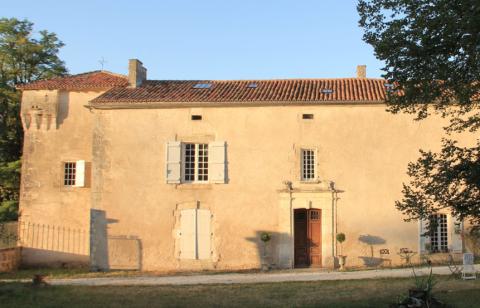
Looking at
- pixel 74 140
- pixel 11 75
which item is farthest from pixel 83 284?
pixel 11 75

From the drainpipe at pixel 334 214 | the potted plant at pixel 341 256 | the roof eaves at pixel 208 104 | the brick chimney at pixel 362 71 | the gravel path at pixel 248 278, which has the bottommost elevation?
the gravel path at pixel 248 278

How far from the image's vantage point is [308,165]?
58.0 ft

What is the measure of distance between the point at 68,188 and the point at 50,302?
30.6ft

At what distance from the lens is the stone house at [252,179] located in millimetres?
17188

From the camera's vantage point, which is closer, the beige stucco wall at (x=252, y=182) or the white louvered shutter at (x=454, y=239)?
the white louvered shutter at (x=454, y=239)

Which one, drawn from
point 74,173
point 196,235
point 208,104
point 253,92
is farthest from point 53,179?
point 253,92

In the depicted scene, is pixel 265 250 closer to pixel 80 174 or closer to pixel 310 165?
pixel 310 165

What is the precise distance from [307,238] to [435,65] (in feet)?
34.1

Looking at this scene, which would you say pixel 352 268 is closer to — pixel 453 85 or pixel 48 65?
pixel 453 85

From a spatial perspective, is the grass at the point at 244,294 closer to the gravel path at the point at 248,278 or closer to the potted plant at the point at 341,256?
the gravel path at the point at 248,278

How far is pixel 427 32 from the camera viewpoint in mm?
7738

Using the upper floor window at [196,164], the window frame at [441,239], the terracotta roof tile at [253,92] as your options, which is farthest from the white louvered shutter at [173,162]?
the window frame at [441,239]

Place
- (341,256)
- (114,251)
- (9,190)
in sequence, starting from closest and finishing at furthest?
(341,256) → (114,251) → (9,190)

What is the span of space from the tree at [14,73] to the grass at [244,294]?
36.1 feet
